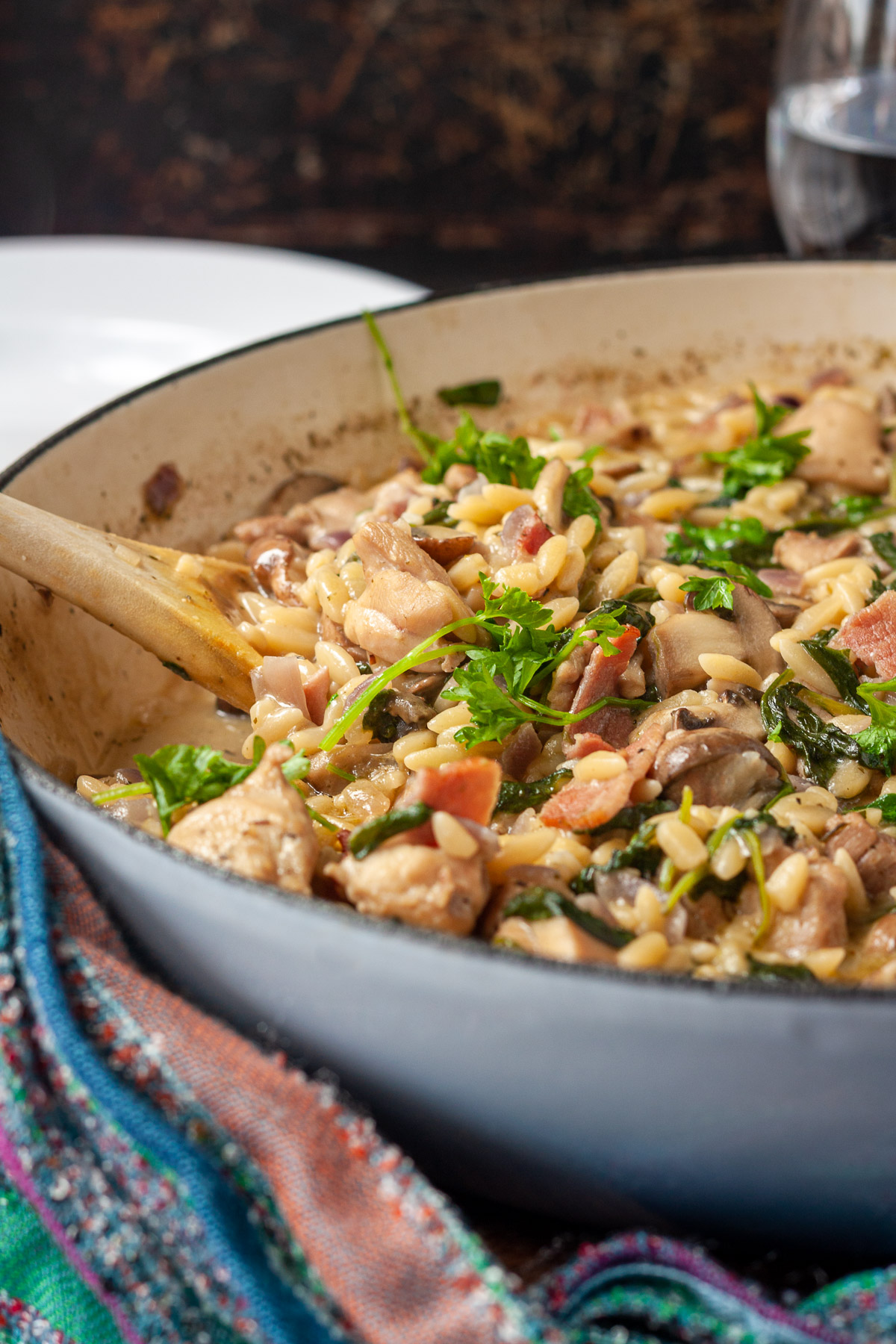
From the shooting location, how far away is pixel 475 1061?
4.25 feet

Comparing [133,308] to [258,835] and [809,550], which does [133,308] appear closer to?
[809,550]

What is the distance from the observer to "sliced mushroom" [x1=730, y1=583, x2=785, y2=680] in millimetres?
2141

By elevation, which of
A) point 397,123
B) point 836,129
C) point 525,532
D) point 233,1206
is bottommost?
point 233,1206

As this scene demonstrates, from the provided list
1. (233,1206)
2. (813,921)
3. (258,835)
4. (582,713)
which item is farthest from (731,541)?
(233,1206)

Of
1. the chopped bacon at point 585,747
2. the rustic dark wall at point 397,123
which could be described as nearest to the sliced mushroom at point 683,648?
the chopped bacon at point 585,747

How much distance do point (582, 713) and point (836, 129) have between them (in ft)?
9.01

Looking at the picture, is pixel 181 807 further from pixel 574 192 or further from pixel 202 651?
pixel 574 192

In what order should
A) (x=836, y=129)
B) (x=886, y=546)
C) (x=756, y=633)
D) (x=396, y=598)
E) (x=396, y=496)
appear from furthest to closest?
(x=836, y=129) < (x=396, y=496) < (x=886, y=546) < (x=756, y=633) < (x=396, y=598)

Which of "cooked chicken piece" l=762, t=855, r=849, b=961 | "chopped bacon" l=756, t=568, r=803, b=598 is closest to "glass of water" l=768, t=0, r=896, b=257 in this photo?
"chopped bacon" l=756, t=568, r=803, b=598

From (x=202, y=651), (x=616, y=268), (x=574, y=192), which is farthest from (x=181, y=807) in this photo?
(x=574, y=192)

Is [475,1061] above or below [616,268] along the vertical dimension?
below

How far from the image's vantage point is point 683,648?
2088 mm

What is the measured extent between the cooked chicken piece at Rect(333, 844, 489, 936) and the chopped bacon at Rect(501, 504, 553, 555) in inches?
31.2

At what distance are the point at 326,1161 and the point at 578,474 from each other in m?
1.52
